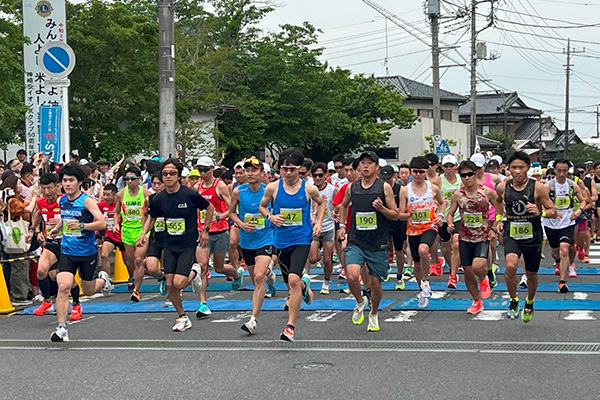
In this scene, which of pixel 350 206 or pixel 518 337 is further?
pixel 350 206

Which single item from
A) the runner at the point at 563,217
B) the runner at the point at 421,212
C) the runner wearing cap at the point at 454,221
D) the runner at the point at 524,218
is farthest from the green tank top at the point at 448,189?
the runner at the point at 524,218

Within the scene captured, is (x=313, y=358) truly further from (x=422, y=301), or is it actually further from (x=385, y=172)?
(x=385, y=172)

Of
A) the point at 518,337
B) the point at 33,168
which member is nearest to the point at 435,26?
the point at 33,168

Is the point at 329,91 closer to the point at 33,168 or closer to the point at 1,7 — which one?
the point at 1,7

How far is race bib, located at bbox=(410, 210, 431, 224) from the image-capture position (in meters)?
11.8

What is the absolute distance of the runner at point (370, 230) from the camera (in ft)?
30.2

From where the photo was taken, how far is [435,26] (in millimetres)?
29953

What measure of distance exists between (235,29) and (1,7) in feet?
79.2

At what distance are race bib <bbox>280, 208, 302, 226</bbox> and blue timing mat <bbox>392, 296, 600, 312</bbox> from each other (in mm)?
2368

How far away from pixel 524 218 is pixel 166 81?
10929 mm

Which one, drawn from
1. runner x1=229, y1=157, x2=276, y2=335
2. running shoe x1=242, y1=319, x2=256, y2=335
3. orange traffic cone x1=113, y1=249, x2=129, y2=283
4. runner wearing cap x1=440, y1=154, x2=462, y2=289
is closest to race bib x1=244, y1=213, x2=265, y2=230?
runner x1=229, y1=157, x2=276, y2=335

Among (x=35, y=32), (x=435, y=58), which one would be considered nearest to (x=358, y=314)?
(x=35, y=32)

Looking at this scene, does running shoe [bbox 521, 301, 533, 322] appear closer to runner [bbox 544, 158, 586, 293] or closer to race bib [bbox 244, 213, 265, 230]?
runner [bbox 544, 158, 586, 293]

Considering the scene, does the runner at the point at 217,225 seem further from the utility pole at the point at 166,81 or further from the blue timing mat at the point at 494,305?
the utility pole at the point at 166,81
